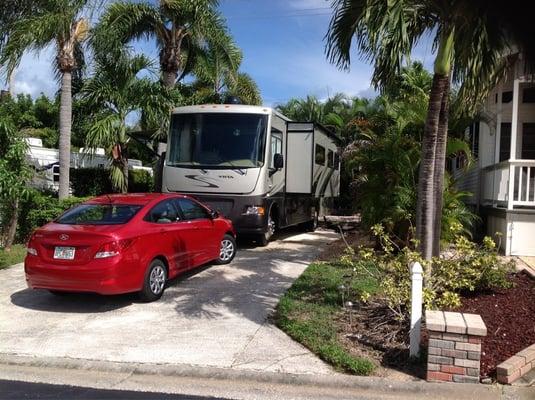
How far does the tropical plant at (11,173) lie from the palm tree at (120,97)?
11.8ft

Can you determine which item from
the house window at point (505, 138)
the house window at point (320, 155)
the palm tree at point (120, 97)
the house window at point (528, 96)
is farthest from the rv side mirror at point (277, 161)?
the house window at point (528, 96)

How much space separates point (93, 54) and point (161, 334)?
1056 cm

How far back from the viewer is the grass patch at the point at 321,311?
5.62m

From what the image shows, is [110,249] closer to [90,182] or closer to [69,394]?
[69,394]

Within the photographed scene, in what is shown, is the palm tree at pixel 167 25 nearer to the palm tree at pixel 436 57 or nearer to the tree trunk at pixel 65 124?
the tree trunk at pixel 65 124

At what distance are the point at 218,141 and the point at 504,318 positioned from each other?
7318 millimetres

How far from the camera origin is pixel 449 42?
650cm

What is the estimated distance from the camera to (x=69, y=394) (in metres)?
4.98

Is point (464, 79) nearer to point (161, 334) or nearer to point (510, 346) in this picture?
point (510, 346)

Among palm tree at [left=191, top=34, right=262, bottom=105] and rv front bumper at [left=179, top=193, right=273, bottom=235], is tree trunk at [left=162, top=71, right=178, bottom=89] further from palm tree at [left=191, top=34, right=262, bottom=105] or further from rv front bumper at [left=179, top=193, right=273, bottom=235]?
rv front bumper at [left=179, top=193, right=273, bottom=235]

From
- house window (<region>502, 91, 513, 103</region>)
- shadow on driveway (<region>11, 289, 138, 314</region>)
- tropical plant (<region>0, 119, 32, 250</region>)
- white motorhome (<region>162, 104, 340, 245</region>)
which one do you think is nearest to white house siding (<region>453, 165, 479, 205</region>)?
house window (<region>502, 91, 513, 103</region>)

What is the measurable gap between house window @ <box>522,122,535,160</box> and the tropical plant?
12.0m

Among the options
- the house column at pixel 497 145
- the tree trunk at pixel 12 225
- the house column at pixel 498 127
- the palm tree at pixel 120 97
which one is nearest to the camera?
the tree trunk at pixel 12 225

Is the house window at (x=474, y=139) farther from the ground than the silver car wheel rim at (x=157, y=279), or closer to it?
Result: farther from the ground
